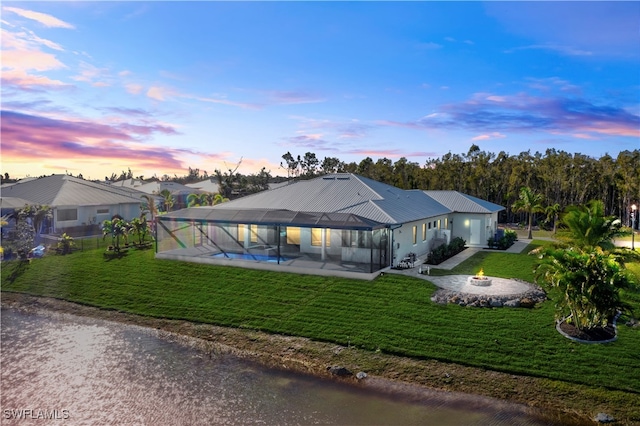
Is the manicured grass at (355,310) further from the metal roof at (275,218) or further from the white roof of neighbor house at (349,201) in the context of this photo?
the white roof of neighbor house at (349,201)

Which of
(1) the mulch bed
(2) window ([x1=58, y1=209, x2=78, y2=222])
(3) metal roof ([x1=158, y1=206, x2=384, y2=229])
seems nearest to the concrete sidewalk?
(3) metal roof ([x1=158, y1=206, x2=384, y2=229])

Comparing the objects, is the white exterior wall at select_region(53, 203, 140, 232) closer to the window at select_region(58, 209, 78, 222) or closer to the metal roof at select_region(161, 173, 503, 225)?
the window at select_region(58, 209, 78, 222)

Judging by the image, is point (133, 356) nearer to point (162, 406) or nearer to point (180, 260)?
point (162, 406)

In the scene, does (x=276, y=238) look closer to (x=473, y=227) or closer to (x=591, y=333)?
(x=473, y=227)

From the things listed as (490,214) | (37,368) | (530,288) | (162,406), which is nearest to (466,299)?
(530,288)

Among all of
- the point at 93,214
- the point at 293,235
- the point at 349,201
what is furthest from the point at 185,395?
the point at 93,214

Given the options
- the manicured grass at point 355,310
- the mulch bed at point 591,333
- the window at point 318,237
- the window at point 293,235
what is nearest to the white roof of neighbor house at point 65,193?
→ the manicured grass at point 355,310
